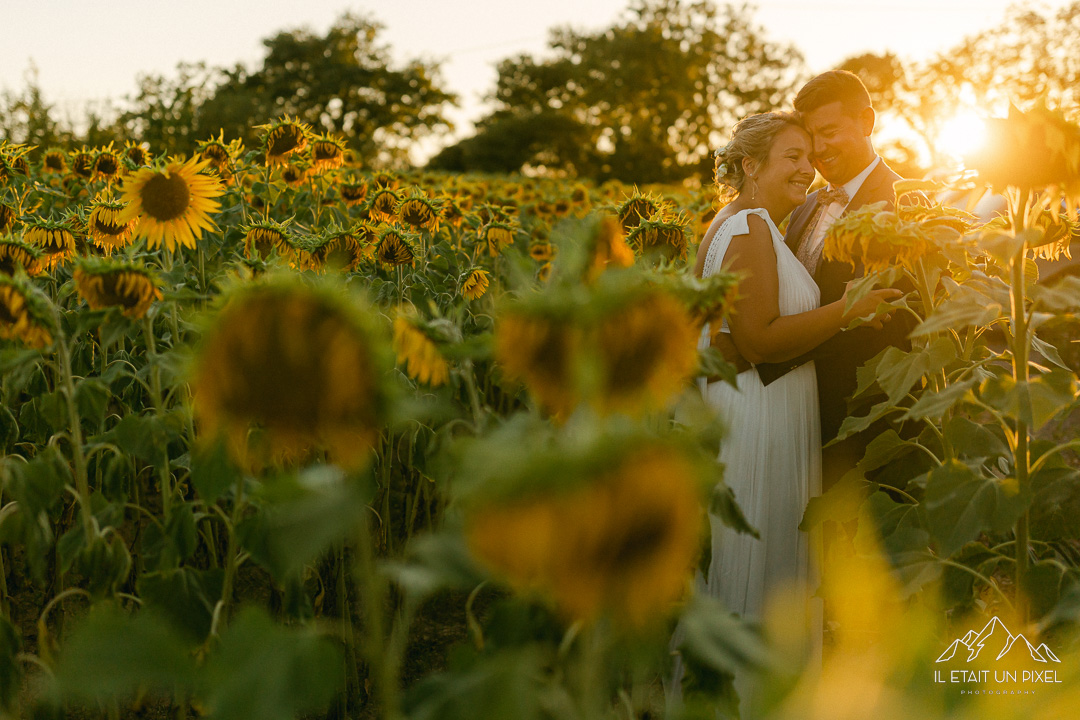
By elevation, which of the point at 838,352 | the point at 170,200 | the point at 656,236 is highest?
the point at 170,200

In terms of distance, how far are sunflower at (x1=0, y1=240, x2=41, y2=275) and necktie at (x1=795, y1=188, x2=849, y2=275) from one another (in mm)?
1980

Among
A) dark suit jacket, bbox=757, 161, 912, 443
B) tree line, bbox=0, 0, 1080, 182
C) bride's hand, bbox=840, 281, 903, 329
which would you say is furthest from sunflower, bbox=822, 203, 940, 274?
tree line, bbox=0, 0, 1080, 182

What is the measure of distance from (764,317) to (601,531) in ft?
5.97

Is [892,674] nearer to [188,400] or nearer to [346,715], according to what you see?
[188,400]

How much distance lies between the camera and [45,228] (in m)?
2.17

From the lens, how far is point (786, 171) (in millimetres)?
2518

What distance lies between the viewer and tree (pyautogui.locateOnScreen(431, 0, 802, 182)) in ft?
103

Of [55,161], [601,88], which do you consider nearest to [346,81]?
[601,88]

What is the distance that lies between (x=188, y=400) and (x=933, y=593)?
1.34 metres

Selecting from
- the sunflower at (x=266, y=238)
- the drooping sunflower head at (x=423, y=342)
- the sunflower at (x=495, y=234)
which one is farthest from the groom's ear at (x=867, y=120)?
the drooping sunflower head at (x=423, y=342)

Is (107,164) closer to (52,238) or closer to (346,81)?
(52,238)

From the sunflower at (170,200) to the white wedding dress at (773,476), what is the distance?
1377mm

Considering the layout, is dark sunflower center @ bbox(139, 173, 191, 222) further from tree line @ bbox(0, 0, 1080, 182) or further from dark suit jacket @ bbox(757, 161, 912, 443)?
tree line @ bbox(0, 0, 1080, 182)

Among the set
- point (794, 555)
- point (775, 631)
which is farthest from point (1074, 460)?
point (775, 631)
